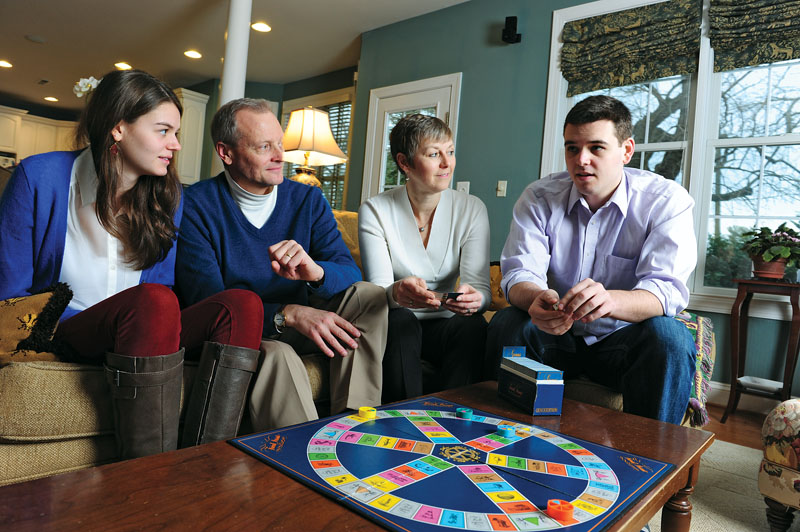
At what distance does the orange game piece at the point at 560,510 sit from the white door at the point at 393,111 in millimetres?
4030

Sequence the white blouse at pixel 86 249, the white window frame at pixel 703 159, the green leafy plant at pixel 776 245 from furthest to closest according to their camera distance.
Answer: the white window frame at pixel 703 159, the green leafy plant at pixel 776 245, the white blouse at pixel 86 249

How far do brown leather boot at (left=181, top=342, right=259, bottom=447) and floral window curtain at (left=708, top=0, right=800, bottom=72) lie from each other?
3232mm

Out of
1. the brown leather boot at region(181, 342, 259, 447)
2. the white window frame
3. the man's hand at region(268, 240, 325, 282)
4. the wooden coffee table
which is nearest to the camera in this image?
the wooden coffee table

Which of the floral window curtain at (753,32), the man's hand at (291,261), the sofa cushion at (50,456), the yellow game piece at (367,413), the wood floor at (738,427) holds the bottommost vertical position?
the wood floor at (738,427)

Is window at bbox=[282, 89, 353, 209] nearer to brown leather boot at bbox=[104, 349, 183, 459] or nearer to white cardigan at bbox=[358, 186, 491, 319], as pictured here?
white cardigan at bbox=[358, 186, 491, 319]

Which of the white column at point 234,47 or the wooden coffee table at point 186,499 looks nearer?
the wooden coffee table at point 186,499

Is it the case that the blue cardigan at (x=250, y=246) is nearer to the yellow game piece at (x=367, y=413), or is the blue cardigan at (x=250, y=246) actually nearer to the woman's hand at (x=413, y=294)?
the woman's hand at (x=413, y=294)

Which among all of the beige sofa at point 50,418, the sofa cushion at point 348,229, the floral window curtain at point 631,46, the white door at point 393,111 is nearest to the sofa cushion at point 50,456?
the beige sofa at point 50,418

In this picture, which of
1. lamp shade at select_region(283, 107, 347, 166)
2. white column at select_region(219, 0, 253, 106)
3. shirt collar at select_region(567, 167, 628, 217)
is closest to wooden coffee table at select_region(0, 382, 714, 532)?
shirt collar at select_region(567, 167, 628, 217)

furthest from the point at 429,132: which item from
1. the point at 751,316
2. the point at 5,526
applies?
the point at 751,316

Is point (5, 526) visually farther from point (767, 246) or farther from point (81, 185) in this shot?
point (767, 246)

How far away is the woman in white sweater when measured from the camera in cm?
177

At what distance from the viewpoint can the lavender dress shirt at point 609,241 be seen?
5.40ft

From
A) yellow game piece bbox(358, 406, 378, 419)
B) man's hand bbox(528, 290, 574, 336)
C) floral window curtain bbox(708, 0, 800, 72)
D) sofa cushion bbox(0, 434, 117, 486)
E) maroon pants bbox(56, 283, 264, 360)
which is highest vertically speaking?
floral window curtain bbox(708, 0, 800, 72)
